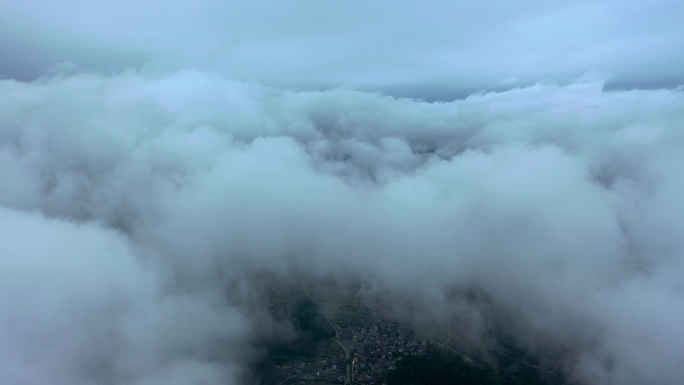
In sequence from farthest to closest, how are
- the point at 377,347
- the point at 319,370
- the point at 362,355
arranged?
the point at 377,347, the point at 362,355, the point at 319,370

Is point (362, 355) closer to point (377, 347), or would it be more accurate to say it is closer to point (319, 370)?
point (377, 347)

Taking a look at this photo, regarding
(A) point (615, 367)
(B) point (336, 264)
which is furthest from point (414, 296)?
(A) point (615, 367)

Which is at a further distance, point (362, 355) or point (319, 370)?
point (362, 355)

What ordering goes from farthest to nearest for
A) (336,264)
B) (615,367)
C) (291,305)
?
(336,264) → (291,305) → (615,367)

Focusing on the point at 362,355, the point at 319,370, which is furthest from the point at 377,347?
the point at 319,370

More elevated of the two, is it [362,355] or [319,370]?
[362,355]

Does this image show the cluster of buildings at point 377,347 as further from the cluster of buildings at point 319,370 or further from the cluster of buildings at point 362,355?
the cluster of buildings at point 319,370

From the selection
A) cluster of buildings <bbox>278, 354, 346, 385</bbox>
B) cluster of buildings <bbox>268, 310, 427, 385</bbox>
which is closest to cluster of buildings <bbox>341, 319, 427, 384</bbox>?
cluster of buildings <bbox>268, 310, 427, 385</bbox>

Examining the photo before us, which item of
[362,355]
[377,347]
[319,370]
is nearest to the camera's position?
[319,370]

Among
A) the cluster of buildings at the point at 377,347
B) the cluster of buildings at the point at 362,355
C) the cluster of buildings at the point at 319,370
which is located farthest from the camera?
the cluster of buildings at the point at 377,347

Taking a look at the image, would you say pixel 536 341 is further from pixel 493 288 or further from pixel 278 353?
pixel 278 353

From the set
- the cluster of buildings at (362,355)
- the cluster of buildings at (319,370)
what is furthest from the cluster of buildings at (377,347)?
the cluster of buildings at (319,370)
